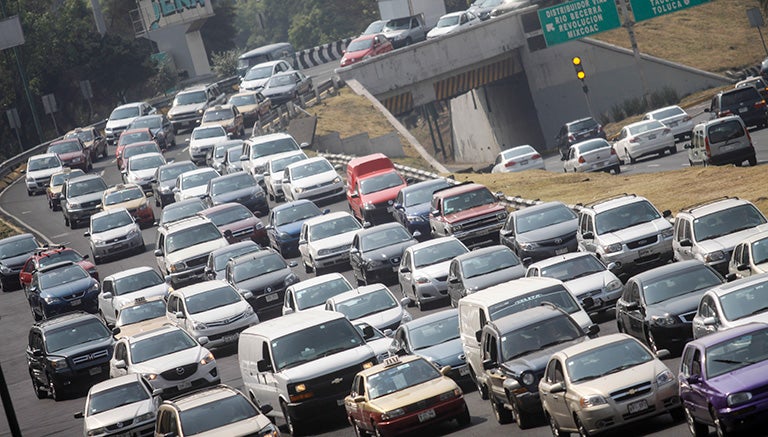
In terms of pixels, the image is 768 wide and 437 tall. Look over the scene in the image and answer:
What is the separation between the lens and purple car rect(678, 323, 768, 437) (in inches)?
542

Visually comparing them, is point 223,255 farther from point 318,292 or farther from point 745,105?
point 745,105

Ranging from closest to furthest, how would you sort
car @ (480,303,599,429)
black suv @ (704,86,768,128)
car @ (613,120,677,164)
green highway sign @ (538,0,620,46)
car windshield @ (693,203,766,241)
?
car @ (480,303,599,429)
car windshield @ (693,203,766,241)
black suv @ (704,86,768,128)
car @ (613,120,677,164)
green highway sign @ (538,0,620,46)

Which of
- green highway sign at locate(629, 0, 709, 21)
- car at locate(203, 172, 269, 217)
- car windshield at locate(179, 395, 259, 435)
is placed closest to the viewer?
car windshield at locate(179, 395, 259, 435)

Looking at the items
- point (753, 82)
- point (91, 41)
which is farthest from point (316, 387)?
point (91, 41)

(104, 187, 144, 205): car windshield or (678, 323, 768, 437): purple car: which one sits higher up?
(104, 187, 144, 205): car windshield

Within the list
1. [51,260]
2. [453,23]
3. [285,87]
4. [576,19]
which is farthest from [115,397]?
[453,23]

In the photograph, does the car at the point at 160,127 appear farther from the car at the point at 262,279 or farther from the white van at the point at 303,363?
the white van at the point at 303,363

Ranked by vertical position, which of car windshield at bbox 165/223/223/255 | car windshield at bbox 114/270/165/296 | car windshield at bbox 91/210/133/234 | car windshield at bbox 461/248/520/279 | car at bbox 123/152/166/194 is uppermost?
car at bbox 123/152/166/194

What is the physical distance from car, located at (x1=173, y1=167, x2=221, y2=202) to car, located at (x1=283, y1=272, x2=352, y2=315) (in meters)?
18.5

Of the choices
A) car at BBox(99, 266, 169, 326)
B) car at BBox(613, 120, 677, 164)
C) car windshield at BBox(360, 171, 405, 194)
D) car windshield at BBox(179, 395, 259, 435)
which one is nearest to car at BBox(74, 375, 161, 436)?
car windshield at BBox(179, 395, 259, 435)

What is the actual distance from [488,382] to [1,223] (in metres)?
38.6

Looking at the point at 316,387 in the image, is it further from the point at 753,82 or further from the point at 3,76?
the point at 3,76

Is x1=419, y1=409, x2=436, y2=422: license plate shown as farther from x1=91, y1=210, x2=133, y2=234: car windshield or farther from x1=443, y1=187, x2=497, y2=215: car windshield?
x1=91, y1=210, x2=133, y2=234: car windshield

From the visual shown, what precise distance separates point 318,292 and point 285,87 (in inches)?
1701
